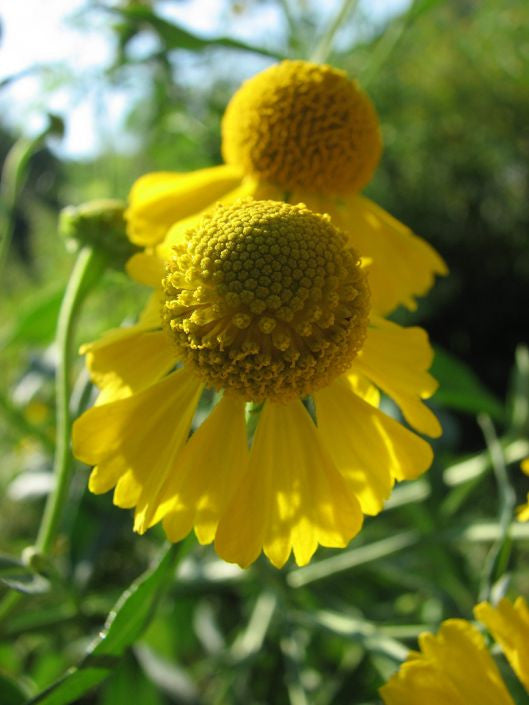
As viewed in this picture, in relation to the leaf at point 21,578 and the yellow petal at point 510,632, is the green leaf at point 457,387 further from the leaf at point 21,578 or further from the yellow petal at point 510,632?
the leaf at point 21,578

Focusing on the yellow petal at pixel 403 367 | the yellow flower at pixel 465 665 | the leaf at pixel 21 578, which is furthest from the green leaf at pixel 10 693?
the yellow petal at pixel 403 367

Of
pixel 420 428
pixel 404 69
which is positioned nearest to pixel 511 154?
pixel 404 69

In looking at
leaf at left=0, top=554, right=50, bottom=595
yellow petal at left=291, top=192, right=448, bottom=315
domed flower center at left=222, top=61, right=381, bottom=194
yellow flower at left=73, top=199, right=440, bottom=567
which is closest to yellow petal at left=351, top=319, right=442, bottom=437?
yellow flower at left=73, top=199, right=440, bottom=567

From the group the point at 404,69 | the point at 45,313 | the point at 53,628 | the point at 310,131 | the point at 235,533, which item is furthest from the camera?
the point at 404,69

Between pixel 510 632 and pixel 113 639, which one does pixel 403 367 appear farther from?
pixel 113 639

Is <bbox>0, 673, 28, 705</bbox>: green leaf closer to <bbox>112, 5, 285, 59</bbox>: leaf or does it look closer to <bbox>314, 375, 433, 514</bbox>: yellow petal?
<bbox>314, 375, 433, 514</bbox>: yellow petal

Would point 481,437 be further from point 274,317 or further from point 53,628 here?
point 274,317
